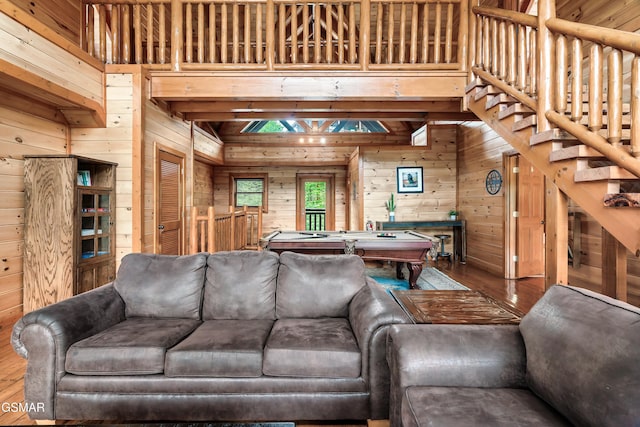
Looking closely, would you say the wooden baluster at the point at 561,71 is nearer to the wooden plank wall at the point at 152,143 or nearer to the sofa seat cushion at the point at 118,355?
the sofa seat cushion at the point at 118,355

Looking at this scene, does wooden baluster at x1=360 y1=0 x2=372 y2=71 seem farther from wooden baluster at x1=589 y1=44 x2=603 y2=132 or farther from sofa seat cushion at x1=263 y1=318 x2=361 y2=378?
sofa seat cushion at x1=263 y1=318 x2=361 y2=378

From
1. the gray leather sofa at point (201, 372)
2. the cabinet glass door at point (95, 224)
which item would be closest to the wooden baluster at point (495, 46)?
the gray leather sofa at point (201, 372)

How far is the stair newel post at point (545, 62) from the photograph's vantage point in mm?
2436

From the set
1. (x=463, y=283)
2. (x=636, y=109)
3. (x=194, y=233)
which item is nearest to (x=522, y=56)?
(x=636, y=109)

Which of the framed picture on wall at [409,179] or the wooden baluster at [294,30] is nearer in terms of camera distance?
the wooden baluster at [294,30]

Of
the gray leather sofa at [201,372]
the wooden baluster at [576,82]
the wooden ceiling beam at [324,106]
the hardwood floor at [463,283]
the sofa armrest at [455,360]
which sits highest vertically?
the wooden ceiling beam at [324,106]

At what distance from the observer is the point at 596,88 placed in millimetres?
2014

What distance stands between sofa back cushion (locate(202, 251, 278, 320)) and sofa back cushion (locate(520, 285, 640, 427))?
59.6 inches

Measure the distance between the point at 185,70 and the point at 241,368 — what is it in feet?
12.1

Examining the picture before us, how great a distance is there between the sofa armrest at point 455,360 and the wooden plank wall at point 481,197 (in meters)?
4.43

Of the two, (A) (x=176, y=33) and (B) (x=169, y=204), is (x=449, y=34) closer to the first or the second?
(A) (x=176, y=33)

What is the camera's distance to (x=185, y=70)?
3953 millimetres

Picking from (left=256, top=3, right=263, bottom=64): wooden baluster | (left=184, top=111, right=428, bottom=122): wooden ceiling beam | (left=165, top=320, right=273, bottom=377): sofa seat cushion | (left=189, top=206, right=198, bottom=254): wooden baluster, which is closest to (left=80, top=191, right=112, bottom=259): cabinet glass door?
(left=189, top=206, right=198, bottom=254): wooden baluster

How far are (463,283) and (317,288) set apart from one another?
3.38m
